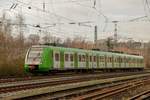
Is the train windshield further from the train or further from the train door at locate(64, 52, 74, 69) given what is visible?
the train door at locate(64, 52, 74, 69)

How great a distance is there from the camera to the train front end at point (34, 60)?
1303 inches

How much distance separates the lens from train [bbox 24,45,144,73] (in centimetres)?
3309

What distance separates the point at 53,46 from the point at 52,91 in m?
16.8

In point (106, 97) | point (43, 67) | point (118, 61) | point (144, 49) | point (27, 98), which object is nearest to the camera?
point (27, 98)

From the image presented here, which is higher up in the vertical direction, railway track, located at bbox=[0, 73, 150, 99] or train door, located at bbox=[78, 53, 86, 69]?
train door, located at bbox=[78, 53, 86, 69]

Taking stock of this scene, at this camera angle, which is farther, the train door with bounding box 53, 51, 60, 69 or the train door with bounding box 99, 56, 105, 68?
the train door with bounding box 99, 56, 105, 68

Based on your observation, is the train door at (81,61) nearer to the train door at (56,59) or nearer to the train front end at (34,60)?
the train door at (56,59)

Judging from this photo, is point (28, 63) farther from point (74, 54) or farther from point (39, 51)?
point (74, 54)

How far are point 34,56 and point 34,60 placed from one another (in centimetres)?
37

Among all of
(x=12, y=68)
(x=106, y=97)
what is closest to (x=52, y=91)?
(x=106, y=97)

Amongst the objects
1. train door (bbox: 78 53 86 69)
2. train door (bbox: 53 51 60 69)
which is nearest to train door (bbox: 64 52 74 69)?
train door (bbox: 53 51 60 69)

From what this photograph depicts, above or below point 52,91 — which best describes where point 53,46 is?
above

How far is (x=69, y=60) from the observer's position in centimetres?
3700

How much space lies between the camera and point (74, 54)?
38.3m
